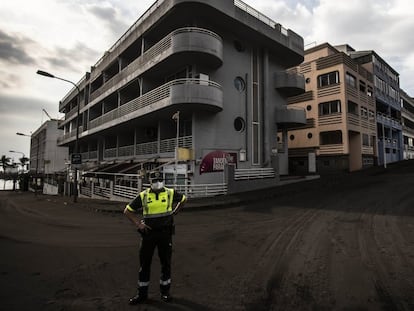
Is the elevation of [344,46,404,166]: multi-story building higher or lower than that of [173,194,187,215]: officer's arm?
higher

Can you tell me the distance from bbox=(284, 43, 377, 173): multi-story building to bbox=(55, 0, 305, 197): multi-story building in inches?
280

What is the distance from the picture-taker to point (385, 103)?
3825cm

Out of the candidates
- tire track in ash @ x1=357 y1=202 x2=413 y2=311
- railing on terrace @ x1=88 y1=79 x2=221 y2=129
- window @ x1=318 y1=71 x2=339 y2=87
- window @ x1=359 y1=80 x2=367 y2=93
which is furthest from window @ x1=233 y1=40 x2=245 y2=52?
window @ x1=359 y1=80 x2=367 y2=93

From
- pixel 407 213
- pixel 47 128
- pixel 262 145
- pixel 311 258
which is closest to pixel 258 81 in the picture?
pixel 262 145

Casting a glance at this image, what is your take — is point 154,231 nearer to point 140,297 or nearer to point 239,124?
point 140,297

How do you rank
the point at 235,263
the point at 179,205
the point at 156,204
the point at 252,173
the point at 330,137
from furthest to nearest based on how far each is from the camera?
the point at 330,137
the point at 252,173
the point at 235,263
the point at 179,205
the point at 156,204

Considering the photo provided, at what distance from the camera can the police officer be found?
3791 mm

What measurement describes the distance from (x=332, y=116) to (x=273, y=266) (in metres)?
26.7

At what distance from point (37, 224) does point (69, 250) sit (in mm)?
4987

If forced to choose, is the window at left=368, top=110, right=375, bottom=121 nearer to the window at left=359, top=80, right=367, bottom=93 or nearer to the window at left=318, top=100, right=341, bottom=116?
the window at left=359, top=80, right=367, bottom=93

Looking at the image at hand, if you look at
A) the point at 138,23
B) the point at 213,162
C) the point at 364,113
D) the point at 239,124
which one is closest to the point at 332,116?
the point at 364,113

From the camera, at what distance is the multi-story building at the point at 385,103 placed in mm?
35375

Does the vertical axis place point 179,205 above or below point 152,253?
above

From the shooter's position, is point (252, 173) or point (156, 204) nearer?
point (156, 204)
